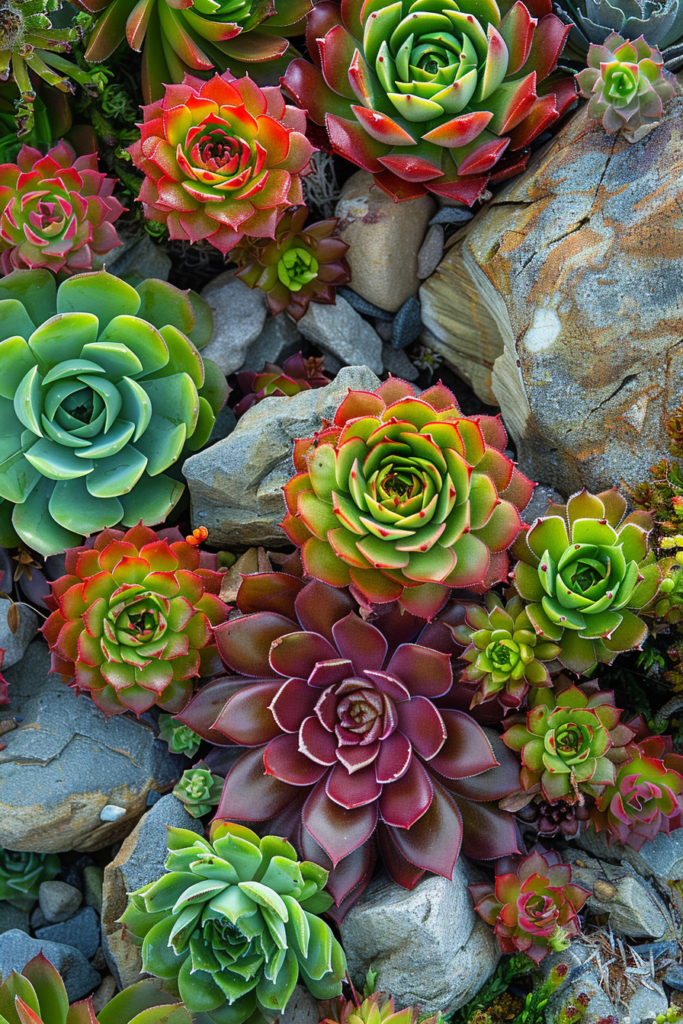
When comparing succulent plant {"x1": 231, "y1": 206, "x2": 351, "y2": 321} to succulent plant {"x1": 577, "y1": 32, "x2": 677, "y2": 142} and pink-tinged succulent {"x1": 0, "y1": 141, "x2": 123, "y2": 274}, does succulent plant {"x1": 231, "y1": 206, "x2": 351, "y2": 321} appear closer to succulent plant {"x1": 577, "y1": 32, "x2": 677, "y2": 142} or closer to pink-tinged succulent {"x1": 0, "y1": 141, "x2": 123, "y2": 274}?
pink-tinged succulent {"x1": 0, "y1": 141, "x2": 123, "y2": 274}

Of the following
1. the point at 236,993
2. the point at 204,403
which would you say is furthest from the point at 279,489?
the point at 236,993

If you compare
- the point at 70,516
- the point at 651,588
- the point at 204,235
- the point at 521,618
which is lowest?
the point at 70,516

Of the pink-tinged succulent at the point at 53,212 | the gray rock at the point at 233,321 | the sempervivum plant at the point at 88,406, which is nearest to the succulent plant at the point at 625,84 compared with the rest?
the gray rock at the point at 233,321

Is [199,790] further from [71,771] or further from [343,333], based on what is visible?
[343,333]

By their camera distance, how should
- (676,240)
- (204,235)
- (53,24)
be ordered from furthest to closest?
(53,24)
(204,235)
(676,240)

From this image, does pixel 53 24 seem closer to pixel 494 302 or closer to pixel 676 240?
pixel 494 302

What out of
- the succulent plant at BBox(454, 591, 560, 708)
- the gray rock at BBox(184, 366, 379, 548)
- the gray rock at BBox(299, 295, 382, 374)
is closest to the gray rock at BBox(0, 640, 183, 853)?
the gray rock at BBox(184, 366, 379, 548)

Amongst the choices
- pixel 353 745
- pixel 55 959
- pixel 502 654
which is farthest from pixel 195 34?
pixel 55 959
